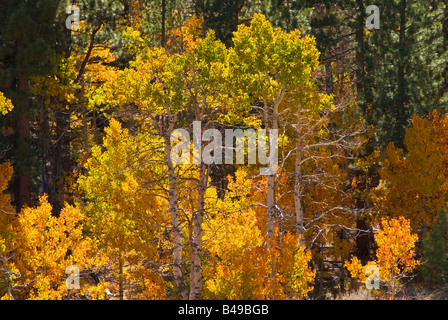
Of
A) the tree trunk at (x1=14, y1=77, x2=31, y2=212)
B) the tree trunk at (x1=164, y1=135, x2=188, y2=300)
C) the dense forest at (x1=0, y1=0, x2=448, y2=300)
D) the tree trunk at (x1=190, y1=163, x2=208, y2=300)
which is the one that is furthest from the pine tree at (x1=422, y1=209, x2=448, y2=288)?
the tree trunk at (x1=14, y1=77, x2=31, y2=212)

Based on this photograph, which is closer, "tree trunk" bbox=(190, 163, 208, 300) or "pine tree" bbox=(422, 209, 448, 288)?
"pine tree" bbox=(422, 209, 448, 288)

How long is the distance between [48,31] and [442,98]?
17.2 metres

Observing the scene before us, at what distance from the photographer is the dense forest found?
709 inches

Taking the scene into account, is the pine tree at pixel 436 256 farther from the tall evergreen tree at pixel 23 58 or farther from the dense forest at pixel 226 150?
the tall evergreen tree at pixel 23 58

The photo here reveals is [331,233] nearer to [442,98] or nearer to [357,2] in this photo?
[442,98]

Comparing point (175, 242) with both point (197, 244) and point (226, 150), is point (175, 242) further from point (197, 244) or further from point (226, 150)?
→ point (226, 150)

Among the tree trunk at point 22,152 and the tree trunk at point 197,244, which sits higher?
the tree trunk at point 22,152

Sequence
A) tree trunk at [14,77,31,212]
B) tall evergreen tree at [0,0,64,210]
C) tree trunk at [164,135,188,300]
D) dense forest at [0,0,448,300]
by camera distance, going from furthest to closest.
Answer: tree trunk at [14,77,31,212] < tall evergreen tree at [0,0,64,210] < tree trunk at [164,135,188,300] < dense forest at [0,0,448,300]

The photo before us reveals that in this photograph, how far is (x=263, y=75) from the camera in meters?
17.9

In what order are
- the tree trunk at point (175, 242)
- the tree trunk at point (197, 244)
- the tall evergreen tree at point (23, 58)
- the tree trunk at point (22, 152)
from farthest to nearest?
the tree trunk at point (22, 152) < the tall evergreen tree at point (23, 58) < the tree trunk at point (175, 242) < the tree trunk at point (197, 244)

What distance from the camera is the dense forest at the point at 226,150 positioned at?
59.1 ft

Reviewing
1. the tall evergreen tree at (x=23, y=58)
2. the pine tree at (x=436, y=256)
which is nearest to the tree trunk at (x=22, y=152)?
the tall evergreen tree at (x=23, y=58)

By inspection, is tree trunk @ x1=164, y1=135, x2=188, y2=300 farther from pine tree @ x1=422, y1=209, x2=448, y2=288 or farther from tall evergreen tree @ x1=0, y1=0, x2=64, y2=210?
pine tree @ x1=422, y1=209, x2=448, y2=288

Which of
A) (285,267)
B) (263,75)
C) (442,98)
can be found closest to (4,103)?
(263,75)
